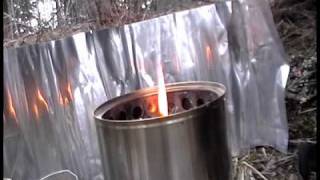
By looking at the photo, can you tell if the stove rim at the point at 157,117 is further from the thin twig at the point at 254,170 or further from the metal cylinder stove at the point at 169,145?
the thin twig at the point at 254,170

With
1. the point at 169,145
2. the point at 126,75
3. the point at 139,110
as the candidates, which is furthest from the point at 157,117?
the point at 126,75

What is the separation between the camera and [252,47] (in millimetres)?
3018

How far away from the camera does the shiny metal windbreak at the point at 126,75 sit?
2623 mm

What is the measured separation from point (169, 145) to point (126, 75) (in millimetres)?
1274

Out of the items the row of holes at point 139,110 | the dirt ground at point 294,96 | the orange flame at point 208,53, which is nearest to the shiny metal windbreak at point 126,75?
the orange flame at point 208,53

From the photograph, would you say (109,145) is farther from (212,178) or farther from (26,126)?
(26,126)

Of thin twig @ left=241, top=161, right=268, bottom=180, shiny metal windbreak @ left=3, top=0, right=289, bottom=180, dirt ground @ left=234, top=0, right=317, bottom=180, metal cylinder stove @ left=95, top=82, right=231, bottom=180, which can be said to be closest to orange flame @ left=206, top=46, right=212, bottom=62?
shiny metal windbreak @ left=3, top=0, right=289, bottom=180

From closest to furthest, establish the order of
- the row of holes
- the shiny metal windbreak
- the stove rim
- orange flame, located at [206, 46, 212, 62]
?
the stove rim → the row of holes → the shiny metal windbreak → orange flame, located at [206, 46, 212, 62]

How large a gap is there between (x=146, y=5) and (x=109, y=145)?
89.0 inches

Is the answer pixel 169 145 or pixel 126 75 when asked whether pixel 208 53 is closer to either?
pixel 126 75

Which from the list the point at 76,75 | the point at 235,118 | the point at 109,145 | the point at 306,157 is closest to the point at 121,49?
the point at 76,75

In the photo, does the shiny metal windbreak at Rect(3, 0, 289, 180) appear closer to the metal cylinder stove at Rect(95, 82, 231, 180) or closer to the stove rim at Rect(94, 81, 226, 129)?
the stove rim at Rect(94, 81, 226, 129)

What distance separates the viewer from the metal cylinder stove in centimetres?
168

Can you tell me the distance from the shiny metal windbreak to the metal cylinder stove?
0.86m
